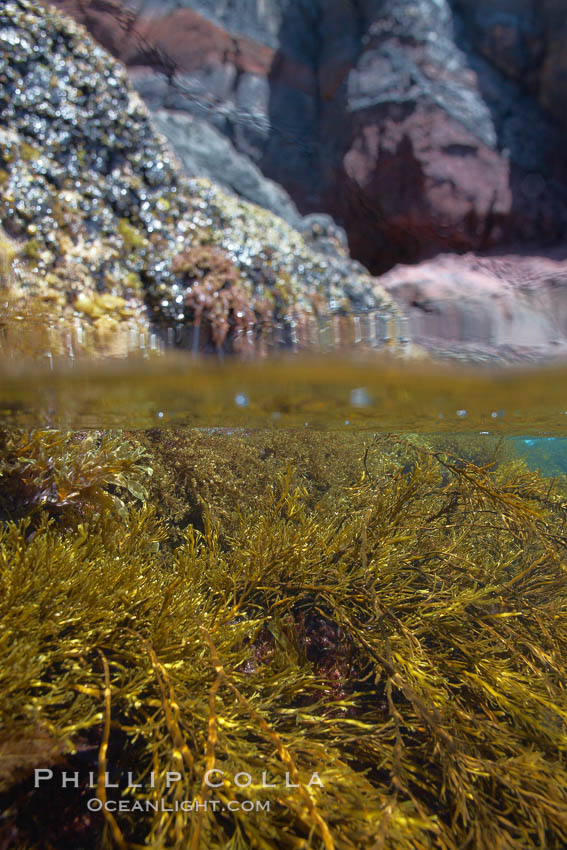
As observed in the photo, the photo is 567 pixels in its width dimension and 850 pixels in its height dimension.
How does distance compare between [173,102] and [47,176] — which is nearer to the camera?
[47,176]

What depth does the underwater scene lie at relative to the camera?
1.89 m

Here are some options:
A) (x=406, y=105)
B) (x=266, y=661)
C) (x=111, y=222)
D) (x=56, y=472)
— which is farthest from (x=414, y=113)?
(x=266, y=661)

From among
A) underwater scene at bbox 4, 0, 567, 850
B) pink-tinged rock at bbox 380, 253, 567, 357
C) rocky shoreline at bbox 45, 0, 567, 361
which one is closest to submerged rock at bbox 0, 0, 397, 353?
underwater scene at bbox 4, 0, 567, 850

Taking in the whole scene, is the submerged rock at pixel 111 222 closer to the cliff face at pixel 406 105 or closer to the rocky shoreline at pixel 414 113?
the rocky shoreline at pixel 414 113

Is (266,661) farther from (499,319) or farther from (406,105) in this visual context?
(406,105)

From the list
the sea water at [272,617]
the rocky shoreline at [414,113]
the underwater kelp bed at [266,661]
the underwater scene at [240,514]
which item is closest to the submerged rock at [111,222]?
the underwater scene at [240,514]

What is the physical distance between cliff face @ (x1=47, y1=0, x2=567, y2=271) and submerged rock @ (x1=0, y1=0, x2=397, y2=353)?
2.96 m

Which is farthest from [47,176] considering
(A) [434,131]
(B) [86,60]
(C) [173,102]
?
(A) [434,131]

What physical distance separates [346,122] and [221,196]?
5423mm

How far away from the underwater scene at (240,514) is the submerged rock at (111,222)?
0.04 meters

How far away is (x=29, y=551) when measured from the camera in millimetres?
2410

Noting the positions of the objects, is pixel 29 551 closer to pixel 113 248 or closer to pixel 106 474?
pixel 106 474

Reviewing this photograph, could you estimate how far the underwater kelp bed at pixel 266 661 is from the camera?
1.79m

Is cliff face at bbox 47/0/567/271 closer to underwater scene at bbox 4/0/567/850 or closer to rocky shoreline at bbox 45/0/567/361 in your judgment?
rocky shoreline at bbox 45/0/567/361
